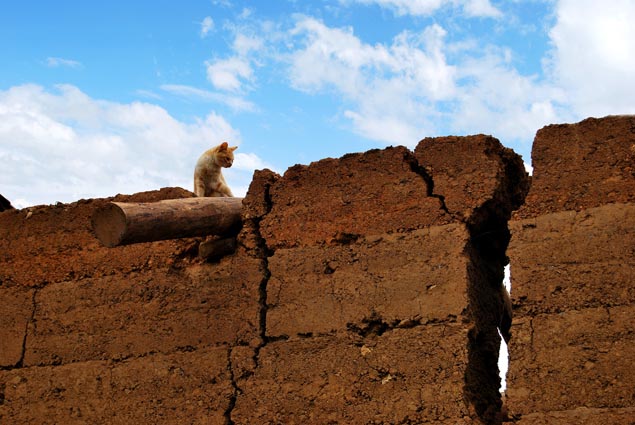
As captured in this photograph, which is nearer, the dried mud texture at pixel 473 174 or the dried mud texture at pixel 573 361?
the dried mud texture at pixel 573 361

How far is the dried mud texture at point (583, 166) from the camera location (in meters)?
5.25

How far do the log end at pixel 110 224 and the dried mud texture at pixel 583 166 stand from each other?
2.40 meters

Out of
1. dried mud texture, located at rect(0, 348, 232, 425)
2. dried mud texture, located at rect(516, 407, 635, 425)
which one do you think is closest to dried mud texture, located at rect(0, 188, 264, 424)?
dried mud texture, located at rect(0, 348, 232, 425)

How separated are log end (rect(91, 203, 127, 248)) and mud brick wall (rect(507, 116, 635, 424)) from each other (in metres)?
2.35

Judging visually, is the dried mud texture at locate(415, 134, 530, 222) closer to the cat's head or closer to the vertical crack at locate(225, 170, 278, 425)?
the vertical crack at locate(225, 170, 278, 425)

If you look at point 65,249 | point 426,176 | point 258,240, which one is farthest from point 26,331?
point 426,176

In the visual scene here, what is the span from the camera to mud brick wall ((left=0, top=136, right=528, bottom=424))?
5.39m

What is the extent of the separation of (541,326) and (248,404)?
1.92 meters

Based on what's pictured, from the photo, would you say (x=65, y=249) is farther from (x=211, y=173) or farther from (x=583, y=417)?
(x=583, y=417)

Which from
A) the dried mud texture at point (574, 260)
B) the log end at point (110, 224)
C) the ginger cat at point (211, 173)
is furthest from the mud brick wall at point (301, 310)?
the ginger cat at point (211, 173)

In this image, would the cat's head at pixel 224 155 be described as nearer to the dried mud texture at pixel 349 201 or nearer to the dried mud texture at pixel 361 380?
the dried mud texture at pixel 349 201

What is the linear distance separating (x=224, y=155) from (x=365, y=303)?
2940 mm

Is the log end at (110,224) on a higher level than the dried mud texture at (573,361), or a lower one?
higher

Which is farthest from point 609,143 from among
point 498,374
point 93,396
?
point 93,396
